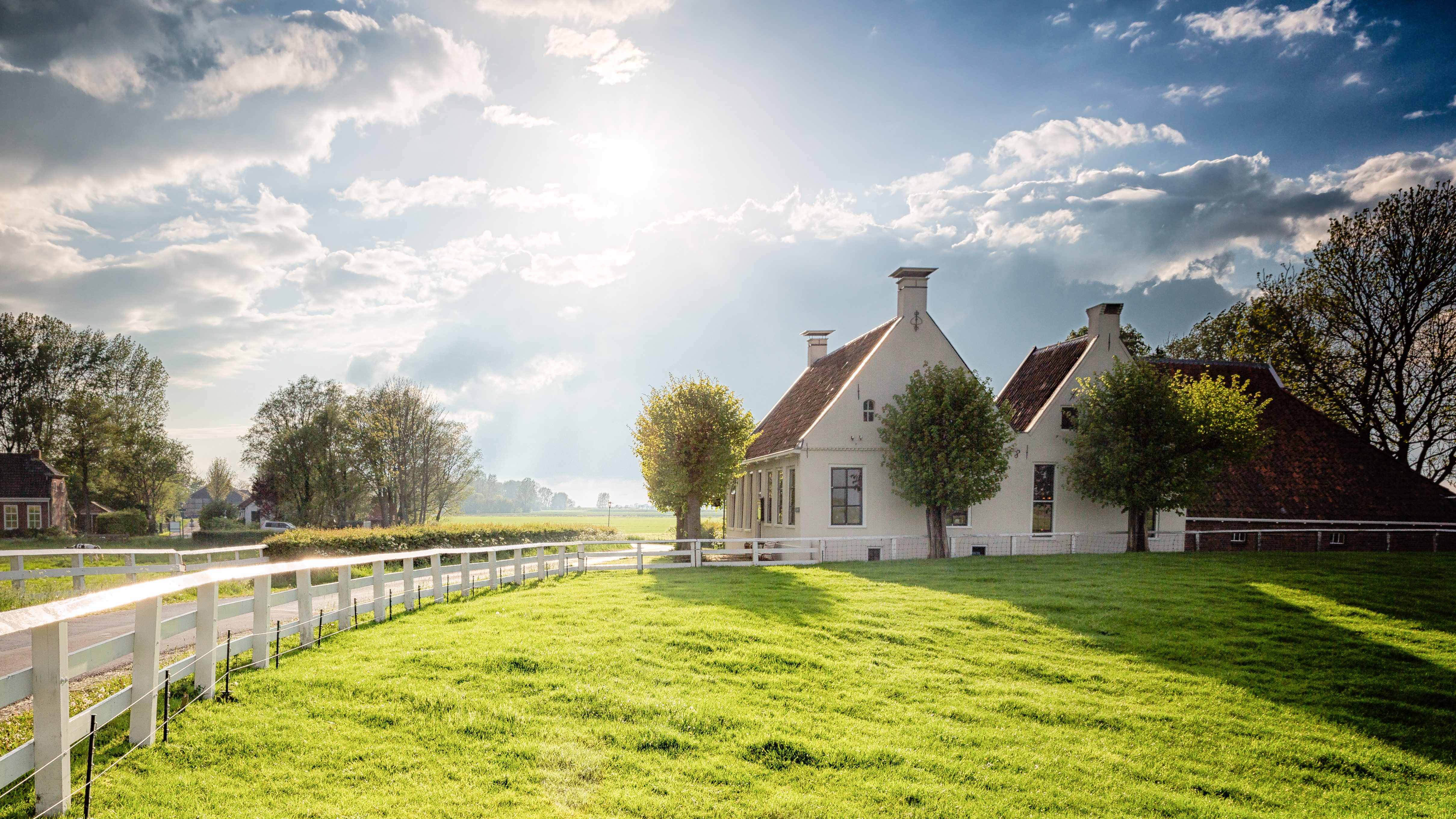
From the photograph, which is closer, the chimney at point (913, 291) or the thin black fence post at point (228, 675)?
the thin black fence post at point (228, 675)

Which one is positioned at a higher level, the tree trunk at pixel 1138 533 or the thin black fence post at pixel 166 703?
the thin black fence post at pixel 166 703

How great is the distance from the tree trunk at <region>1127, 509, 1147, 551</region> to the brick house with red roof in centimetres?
6916

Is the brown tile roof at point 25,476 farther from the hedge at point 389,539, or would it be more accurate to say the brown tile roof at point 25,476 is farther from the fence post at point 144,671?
the fence post at point 144,671

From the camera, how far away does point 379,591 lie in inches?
473

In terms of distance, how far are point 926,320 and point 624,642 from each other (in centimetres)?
2079

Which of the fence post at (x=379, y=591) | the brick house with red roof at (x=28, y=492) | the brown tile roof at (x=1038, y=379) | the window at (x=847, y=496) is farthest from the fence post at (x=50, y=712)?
the brick house with red roof at (x=28, y=492)

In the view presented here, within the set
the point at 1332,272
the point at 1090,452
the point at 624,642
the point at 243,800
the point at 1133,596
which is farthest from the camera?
the point at 1332,272

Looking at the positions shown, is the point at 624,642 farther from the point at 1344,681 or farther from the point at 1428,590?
the point at 1428,590

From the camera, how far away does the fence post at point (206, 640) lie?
6785 mm

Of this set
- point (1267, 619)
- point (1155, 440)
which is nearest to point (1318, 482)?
point (1155, 440)

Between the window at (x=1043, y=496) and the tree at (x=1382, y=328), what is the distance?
17.4 meters

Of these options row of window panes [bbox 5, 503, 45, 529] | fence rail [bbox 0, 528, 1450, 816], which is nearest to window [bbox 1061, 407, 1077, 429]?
fence rail [bbox 0, 528, 1450, 816]

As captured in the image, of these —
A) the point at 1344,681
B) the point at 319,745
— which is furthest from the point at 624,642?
the point at 1344,681

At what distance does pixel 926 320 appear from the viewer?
1113 inches
